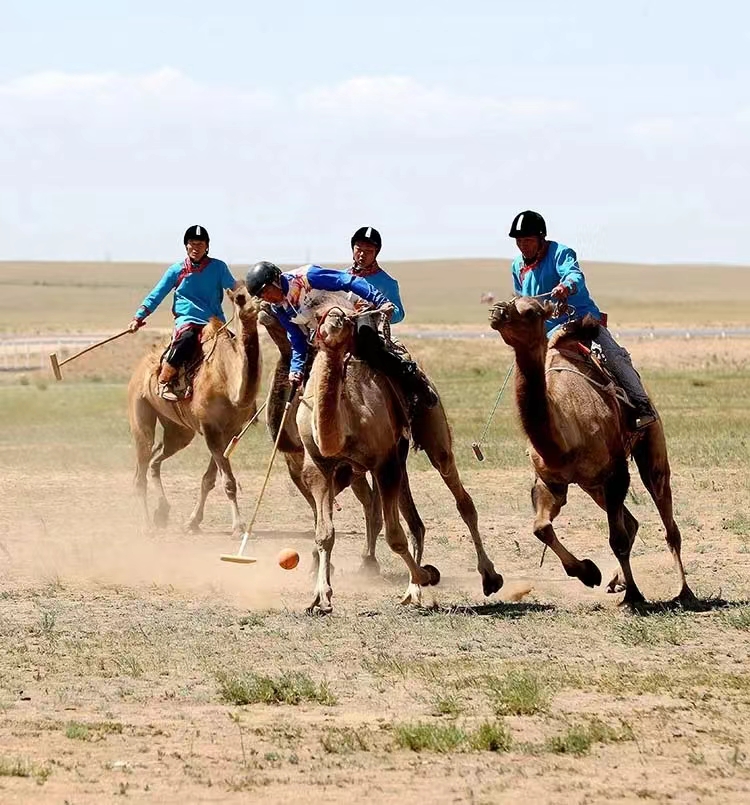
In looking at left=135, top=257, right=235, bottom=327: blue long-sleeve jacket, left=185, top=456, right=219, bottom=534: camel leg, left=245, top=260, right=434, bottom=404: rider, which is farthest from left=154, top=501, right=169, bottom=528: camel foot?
left=245, top=260, right=434, bottom=404: rider

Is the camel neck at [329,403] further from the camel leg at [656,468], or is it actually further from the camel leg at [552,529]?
the camel leg at [656,468]

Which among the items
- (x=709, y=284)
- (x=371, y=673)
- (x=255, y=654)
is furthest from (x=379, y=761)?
(x=709, y=284)

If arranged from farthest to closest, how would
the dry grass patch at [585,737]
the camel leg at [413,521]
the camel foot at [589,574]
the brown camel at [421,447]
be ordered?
the brown camel at [421,447]
the camel leg at [413,521]
the camel foot at [589,574]
the dry grass patch at [585,737]

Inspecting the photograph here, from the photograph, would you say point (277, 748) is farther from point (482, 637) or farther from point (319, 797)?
point (482, 637)

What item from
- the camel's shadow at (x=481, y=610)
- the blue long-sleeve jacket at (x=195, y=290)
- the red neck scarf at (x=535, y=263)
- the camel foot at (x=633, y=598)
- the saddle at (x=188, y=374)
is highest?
the red neck scarf at (x=535, y=263)

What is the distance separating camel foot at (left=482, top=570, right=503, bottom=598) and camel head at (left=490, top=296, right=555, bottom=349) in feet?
7.64

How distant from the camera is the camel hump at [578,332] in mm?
12453

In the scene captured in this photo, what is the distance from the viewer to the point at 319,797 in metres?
7.23

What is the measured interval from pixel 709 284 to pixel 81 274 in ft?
191

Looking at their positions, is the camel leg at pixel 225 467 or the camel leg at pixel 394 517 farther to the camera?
the camel leg at pixel 225 467

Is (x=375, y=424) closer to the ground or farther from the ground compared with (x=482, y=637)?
farther from the ground

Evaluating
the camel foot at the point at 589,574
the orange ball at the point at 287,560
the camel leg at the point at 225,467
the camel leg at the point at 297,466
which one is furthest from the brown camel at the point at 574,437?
the camel leg at the point at 225,467

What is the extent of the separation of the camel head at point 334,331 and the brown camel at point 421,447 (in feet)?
5.36

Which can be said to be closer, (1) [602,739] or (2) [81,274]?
(1) [602,739]
